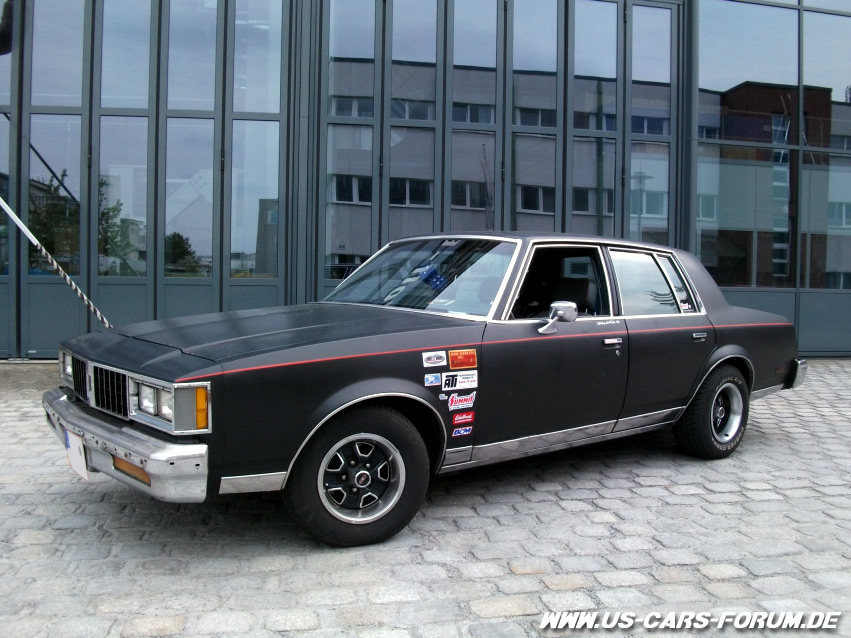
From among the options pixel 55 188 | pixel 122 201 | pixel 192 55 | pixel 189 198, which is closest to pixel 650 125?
pixel 192 55

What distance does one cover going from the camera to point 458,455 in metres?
3.96

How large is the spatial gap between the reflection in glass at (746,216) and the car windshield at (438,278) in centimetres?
760

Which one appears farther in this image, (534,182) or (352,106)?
(534,182)

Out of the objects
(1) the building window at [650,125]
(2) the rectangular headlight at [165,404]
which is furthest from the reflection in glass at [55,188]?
(1) the building window at [650,125]

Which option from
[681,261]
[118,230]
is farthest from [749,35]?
[118,230]

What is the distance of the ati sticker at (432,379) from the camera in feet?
12.3

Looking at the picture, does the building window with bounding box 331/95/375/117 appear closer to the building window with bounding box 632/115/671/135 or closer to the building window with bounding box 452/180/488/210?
the building window with bounding box 452/180/488/210

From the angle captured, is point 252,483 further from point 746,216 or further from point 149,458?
point 746,216

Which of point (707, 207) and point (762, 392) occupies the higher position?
point (707, 207)

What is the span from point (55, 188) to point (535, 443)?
7.99m

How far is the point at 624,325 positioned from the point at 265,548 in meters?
2.59

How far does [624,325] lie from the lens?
480cm

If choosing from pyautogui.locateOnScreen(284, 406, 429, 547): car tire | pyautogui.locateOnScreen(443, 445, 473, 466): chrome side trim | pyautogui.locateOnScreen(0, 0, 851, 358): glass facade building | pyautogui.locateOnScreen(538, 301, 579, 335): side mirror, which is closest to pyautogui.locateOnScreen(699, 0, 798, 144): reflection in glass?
pyautogui.locateOnScreen(0, 0, 851, 358): glass facade building

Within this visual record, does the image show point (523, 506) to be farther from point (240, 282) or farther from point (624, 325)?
point (240, 282)
